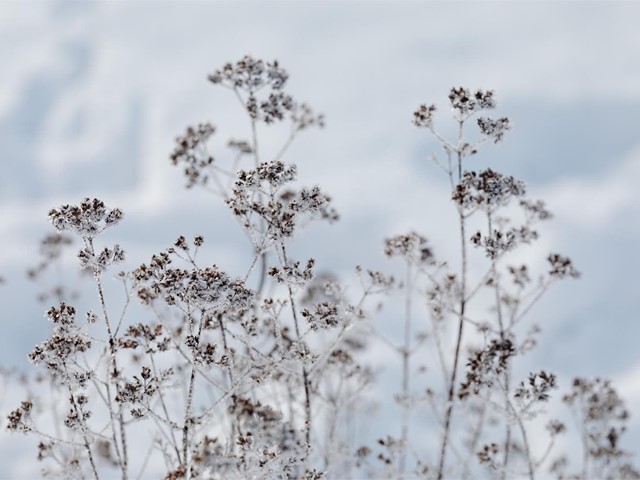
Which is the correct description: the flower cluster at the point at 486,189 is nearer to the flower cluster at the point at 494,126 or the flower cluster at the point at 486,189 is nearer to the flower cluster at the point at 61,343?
the flower cluster at the point at 494,126

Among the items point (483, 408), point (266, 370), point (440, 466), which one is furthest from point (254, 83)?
point (483, 408)

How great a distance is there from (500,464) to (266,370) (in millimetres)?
4581

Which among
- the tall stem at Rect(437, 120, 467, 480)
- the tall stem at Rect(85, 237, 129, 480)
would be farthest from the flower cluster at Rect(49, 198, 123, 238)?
the tall stem at Rect(437, 120, 467, 480)

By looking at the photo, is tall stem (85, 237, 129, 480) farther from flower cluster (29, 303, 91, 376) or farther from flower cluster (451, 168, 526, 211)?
flower cluster (451, 168, 526, 211)

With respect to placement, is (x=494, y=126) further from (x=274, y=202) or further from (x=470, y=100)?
(x=274, y=202)

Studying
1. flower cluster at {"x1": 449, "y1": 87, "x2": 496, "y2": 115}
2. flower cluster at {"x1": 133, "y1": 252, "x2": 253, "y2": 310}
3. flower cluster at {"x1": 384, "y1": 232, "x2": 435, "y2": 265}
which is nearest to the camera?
flower cluster at {"x1": 133, "y1": 252, "x2": 253, "y2": 310}

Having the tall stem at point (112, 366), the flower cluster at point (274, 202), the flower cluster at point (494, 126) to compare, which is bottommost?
the tall stem at point (112, 366)

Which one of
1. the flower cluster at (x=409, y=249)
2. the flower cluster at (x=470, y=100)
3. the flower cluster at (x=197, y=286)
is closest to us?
the flower cluster at (x=197, y=286)

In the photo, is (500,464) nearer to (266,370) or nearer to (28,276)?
(266,370)

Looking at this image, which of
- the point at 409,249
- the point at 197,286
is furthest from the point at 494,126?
the point at 197,286

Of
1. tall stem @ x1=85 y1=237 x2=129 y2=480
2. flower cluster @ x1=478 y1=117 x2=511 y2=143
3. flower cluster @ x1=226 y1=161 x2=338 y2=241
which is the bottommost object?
tall stem @ x1=85 y1=237 x2=129 y2=480

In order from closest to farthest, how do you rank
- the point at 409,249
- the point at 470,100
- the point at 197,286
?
the point at 197,286, the point at 470,100, the point at 409,249

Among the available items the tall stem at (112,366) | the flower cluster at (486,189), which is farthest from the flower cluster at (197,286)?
the flower cluster at (486,189)

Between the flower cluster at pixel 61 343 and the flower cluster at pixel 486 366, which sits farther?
the flower cluster at pixel 486 366
